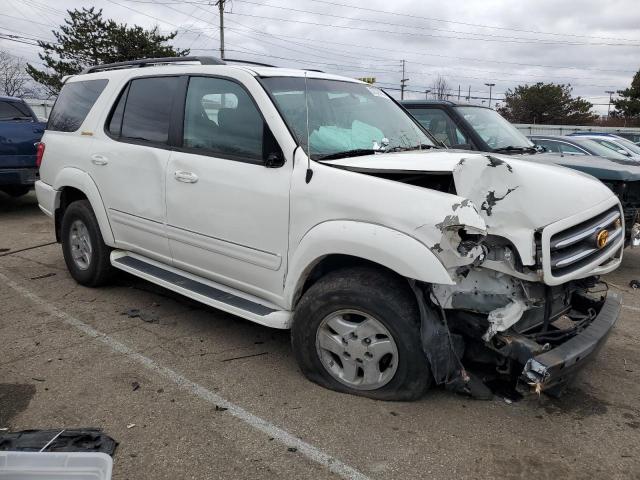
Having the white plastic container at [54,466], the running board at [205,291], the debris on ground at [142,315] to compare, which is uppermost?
the running board at [205,291]

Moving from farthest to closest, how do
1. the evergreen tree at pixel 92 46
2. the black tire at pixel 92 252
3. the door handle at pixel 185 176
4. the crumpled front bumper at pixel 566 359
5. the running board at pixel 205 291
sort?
1. the evergreen tree at pixel 92 46
2. the black tire at pixel 92 252
3. the door handle at pixel 185 176
4. the running board at pixel 205 291
5. the crumpled front bumper at pixel 566 359

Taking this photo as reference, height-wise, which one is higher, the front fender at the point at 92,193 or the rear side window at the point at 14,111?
the rear side window at the point at 14,111

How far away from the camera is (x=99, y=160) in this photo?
15.6 feet

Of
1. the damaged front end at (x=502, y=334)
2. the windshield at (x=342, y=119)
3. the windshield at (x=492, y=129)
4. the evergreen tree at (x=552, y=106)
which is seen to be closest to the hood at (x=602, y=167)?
the windshield at (x=492, y=129)

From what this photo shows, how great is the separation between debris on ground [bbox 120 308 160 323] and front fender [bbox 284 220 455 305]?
5.77 feet

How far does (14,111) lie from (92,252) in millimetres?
6288

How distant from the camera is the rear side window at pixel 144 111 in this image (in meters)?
4.27

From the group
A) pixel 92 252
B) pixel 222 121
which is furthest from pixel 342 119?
pixel 92 252

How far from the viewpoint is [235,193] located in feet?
11.8

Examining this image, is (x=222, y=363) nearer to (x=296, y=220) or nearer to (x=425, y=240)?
(x=296, y=220)

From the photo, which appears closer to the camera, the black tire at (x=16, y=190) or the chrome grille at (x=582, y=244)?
the chrome grille at (x=582, y=244)

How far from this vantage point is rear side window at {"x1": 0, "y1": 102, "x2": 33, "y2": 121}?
9.69 metres

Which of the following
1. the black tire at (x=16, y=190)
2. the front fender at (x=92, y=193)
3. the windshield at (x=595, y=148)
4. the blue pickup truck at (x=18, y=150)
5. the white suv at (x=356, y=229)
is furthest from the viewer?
the black tire at (x=16, y=190)

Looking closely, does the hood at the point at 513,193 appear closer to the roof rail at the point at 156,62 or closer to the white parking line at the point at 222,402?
the white parking line at the point at 222,402
